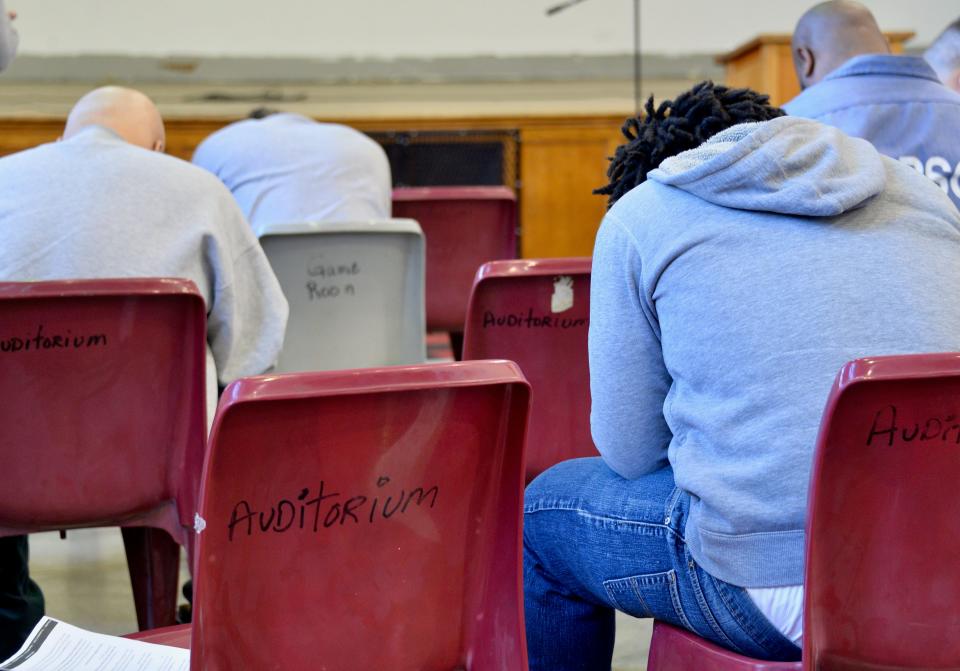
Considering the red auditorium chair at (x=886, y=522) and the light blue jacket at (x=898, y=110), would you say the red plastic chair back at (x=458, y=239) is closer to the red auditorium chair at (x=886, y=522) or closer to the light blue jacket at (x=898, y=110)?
the light blue jacket at (x=898, y=110)

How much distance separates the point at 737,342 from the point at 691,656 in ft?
1.21

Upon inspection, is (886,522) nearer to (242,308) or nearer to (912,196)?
(912,196)

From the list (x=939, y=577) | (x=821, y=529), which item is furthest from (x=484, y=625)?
(x=939, y=577)

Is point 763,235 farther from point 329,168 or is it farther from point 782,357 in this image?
point 329,168

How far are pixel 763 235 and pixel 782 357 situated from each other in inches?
5.7

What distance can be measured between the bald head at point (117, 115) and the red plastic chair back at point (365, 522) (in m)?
1.54

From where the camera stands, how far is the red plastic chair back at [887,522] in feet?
3.66

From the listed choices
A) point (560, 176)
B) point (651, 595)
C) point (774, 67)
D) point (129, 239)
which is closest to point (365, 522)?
point (651, 595)

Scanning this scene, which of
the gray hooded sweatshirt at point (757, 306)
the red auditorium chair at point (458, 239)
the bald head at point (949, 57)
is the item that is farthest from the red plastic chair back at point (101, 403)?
the bald head at point (949, 57)

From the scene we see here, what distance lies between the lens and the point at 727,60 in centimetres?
536

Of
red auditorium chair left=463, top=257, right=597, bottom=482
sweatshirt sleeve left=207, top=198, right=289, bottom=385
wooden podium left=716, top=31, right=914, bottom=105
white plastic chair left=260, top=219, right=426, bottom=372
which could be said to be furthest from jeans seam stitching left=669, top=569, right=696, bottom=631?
wooden podium left=716, top=31, right=914, bottom=105

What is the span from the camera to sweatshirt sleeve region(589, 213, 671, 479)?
1.37 m

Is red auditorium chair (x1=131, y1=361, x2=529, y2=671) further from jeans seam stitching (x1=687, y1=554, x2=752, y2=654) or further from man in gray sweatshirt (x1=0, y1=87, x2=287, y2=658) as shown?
man in gray sweatshirt (x1=0, y1=87, x2=287, y2=658)

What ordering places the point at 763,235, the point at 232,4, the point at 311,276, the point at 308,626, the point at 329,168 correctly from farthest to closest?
the point at 232,4 → the point at 329,168 → the point at 311,276 → the point at 763,235 → the point at 308,626
